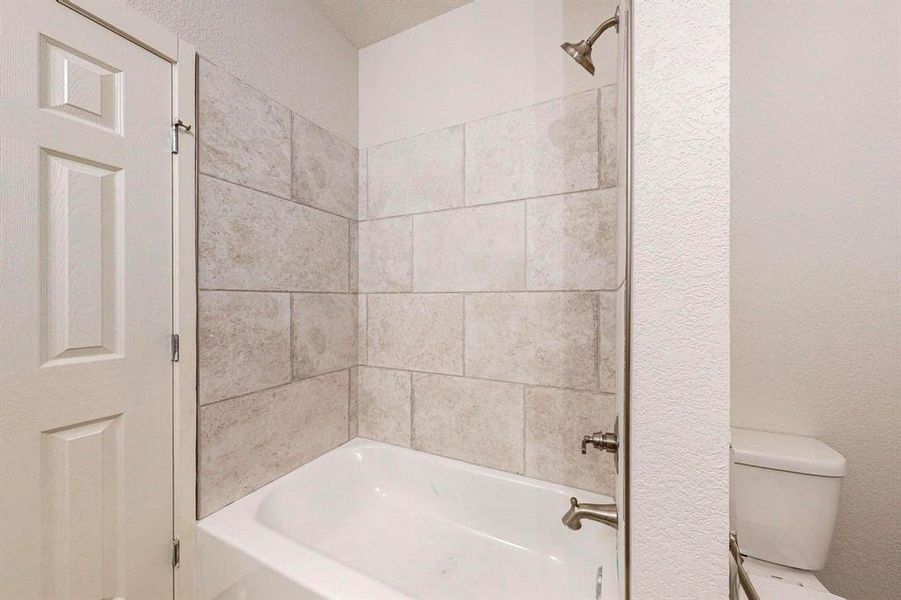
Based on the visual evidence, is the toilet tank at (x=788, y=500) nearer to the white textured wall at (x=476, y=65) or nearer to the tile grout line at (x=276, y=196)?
the white textured wall at (x=476, y=65)

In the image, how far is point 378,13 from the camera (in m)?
1.62

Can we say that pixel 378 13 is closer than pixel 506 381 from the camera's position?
No

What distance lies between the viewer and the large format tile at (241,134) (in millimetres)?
1185

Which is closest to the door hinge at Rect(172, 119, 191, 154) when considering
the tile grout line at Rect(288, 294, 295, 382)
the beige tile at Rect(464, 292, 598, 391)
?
the tile grout line at Rect(288, 294, 295, 382)

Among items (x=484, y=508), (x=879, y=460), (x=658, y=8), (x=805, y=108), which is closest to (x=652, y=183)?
(x=658, y=8)

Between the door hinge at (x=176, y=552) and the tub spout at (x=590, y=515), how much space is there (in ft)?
3.87

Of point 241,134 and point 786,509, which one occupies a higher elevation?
point 241,134

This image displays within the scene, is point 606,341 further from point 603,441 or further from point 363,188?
point 363,188

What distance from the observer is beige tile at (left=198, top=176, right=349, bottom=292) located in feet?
3.92

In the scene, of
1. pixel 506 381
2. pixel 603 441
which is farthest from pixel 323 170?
pixel 603 441

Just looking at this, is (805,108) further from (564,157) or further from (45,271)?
(45,271)

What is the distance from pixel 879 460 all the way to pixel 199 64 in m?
2.64

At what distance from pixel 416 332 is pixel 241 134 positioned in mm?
1040

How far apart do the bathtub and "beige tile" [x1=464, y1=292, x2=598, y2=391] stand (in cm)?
43
